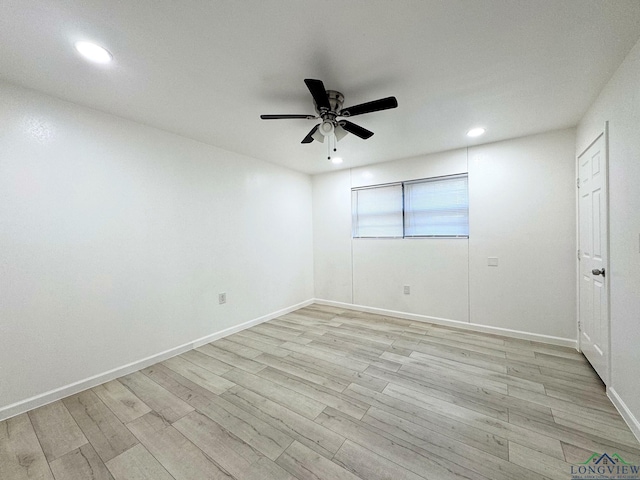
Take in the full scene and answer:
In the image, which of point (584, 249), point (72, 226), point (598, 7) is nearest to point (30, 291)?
point (72, 226)

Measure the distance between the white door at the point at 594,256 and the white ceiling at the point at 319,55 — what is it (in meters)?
0.58

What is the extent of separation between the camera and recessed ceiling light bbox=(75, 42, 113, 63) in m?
1.56

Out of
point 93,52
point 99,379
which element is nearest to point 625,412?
point 99,379

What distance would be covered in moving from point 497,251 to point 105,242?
449 cm

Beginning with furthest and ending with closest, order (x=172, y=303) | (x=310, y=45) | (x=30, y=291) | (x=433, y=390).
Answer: (x=172, y=303), (x=433, y=390), (x=30, y=291), (x=310, y=45)

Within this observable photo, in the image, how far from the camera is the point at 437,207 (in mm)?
3758

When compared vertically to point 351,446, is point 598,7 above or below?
above

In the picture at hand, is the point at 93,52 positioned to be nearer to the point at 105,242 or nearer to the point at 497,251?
the point at 105,242

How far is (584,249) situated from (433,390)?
219 cm

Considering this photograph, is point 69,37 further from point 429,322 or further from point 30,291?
point 429,322

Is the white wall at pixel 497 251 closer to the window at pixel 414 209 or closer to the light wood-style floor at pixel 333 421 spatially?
the window at pixel 414 209

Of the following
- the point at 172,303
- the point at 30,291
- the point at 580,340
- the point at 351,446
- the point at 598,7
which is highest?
the point at 598,7

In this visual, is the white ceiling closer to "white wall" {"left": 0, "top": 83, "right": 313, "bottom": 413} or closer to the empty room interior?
the empty room interior

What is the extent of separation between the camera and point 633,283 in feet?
5.43
